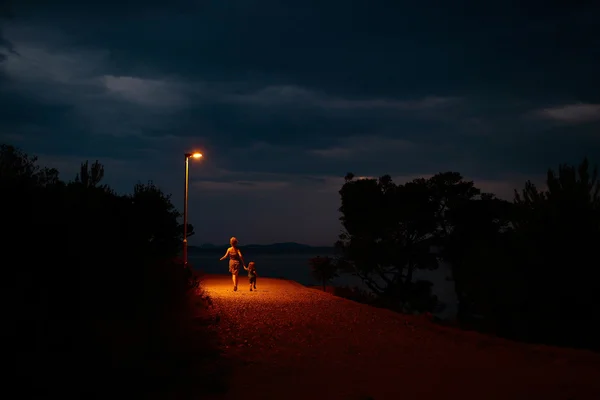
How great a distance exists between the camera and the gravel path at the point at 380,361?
799cm

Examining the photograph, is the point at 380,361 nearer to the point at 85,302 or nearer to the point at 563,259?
the point at 85,302

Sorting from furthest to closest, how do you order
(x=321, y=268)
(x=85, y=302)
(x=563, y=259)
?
1. (x=321, y=268)
2. (x=563, y=259)
3. (x=85, y=302)

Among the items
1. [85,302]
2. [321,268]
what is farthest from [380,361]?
[321,268]

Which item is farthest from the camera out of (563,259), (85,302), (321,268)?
(321,268)

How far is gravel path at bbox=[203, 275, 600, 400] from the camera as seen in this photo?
799cm

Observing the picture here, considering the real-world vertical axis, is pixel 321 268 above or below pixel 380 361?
above

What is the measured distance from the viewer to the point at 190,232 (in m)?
38.1

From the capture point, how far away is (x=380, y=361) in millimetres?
10133

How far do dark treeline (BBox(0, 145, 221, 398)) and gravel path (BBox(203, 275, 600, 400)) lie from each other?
3.95ft

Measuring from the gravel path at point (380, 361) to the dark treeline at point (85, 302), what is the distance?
1204mm

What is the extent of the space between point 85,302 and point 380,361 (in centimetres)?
556

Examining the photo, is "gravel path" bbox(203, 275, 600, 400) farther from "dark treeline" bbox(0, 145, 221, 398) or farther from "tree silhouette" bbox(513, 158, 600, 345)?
"tree silhouette" bbox(513, 158, 600, 345)

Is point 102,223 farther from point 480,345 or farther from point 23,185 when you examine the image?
point 480,345

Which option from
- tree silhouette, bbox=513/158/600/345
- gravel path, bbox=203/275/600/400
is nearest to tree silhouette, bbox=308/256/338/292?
tree silhouette, bbox=513/158/600/345
